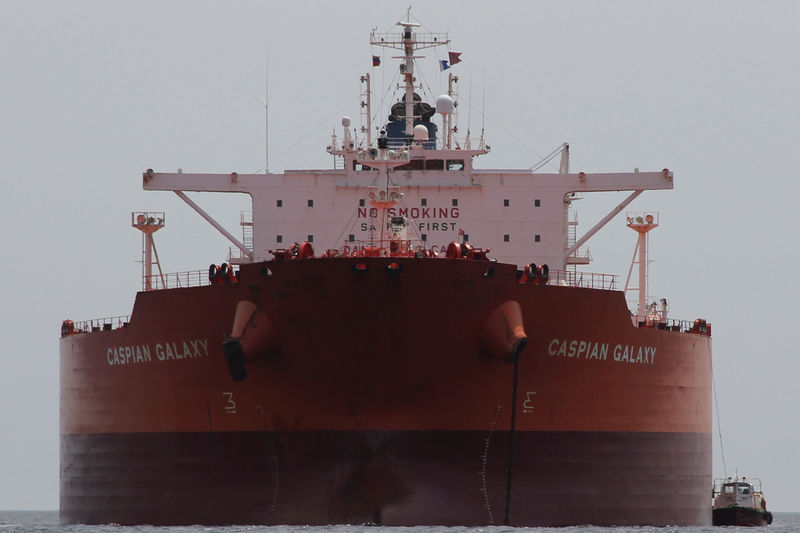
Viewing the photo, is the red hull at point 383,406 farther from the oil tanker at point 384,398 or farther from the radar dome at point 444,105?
the radar dome at point 444,105

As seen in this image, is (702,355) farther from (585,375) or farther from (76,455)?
(76,455)

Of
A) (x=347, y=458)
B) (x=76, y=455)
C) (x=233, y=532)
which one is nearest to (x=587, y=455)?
(x=347, y=458)

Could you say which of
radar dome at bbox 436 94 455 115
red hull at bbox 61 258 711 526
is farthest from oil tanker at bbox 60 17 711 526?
radar dome at bbox 436 94 455 115

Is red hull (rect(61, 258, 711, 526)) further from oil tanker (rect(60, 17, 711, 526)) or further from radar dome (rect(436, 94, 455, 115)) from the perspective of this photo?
radar dome (rect(436, 94, 455, 115))

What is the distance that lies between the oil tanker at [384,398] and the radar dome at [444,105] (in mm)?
6740

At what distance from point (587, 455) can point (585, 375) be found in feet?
5.26

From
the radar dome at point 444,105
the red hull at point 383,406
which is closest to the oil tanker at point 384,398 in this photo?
the red hull at point 383,406

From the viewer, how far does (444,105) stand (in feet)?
145

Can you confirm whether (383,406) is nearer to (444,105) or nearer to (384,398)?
(384,398)

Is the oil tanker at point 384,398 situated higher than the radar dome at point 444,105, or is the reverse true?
the radar dome at point 444,105

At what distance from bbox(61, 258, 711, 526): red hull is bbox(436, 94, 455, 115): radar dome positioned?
896 cm

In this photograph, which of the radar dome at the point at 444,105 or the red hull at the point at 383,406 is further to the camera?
the radar dome at the point at 444,105

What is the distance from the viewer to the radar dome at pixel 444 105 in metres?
44.0

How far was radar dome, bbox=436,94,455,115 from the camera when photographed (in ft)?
144
